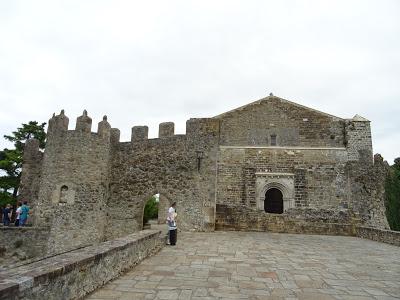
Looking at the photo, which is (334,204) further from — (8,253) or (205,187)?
(8,253)

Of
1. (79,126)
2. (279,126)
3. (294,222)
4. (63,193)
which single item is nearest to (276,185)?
(294,222)

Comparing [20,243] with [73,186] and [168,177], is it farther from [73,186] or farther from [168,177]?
[168,177]

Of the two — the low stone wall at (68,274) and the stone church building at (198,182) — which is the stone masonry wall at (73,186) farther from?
the low stone wall at (68,274)

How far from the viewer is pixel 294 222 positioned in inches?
514

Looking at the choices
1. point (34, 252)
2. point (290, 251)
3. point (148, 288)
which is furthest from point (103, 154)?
point (148, 288)

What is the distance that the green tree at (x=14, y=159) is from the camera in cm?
1692

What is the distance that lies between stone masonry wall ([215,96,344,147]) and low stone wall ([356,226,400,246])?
198 inches

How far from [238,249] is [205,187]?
557 cm

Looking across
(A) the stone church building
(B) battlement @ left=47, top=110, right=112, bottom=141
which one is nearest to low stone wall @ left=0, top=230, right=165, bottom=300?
(A) the stone church building

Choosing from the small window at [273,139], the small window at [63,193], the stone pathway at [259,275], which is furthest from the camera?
the small window at [273,139]

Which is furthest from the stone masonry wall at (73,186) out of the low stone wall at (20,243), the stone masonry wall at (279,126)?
the stone masonry wall at (279,126)

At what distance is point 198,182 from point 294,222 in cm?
458

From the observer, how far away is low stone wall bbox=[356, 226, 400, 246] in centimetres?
1016

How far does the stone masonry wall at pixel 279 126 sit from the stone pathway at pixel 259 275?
8804 mm
